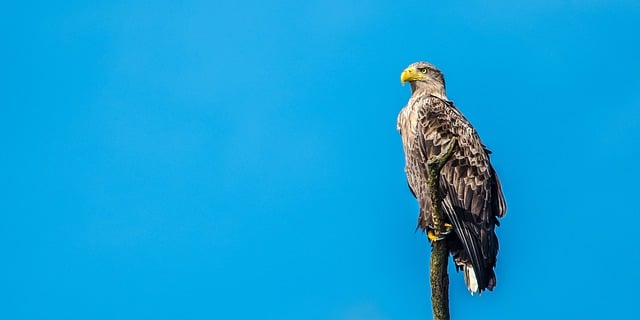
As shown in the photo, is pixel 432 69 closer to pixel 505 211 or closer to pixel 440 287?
pixel 505 211

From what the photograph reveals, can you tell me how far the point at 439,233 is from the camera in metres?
11.2

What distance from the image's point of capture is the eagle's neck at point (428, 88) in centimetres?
1473

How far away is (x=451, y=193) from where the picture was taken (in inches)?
518

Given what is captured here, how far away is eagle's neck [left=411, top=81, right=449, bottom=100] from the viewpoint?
48.3ft

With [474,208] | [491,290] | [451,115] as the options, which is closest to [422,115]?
[451,115]

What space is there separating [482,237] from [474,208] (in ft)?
1.59

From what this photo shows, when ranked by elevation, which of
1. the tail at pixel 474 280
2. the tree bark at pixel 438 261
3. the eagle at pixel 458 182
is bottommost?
the tree bark at pixel 438 261

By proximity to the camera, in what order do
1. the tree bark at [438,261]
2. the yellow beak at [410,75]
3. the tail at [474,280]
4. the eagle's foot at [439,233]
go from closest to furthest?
1. the tree bark at [438,261]
2. the eagle's foot at [439,233]
3. the tail at [474,280]
4. the yellow beak at [410,75]

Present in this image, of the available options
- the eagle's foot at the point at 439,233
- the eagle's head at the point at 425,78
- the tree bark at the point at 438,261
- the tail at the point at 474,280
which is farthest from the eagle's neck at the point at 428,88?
the tree bark at the point at 438,261

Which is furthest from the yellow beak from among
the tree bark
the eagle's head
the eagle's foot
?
the tree bark

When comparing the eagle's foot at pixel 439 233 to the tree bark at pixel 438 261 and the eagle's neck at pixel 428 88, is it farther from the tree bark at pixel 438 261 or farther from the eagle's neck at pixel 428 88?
the eagle's neck at pixel 428 88

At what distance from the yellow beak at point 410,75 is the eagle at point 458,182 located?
269mm

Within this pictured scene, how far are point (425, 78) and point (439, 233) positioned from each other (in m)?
3.99

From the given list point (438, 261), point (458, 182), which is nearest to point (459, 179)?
point (458, 182)
